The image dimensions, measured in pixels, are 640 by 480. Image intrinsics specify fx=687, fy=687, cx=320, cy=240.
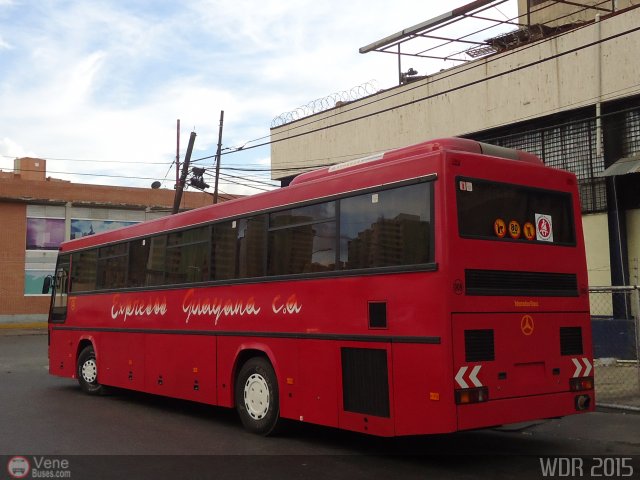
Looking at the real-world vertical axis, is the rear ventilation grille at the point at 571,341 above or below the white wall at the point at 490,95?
below

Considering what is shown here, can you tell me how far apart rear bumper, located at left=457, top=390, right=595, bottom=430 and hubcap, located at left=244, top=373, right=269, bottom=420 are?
3.02m

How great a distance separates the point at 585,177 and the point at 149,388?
10.9 m

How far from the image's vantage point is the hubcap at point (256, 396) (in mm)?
8820

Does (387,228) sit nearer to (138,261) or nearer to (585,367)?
(585,367)

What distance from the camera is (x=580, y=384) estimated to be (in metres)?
7.63

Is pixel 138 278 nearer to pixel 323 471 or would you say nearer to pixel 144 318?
pixel 144 318

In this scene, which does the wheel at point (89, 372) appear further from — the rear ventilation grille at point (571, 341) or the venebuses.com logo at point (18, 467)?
the rear ventilation grille at point (571, 341)

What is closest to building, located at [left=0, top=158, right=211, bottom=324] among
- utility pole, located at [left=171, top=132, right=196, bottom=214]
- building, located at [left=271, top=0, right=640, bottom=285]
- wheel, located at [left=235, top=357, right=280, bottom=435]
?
utility pole, located at [left=171, top=132, right=196, bottom=214]

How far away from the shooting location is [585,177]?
16078 mm

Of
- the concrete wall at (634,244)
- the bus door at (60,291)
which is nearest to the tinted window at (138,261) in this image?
the bus door at (60,291)

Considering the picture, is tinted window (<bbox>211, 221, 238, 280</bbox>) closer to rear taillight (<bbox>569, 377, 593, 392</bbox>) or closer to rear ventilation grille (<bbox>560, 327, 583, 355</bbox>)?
rear ventilation grille (<bbox>560, 327, 583, 355</bbox>)

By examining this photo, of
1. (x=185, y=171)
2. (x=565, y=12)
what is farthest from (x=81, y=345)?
(x=565, y=12)

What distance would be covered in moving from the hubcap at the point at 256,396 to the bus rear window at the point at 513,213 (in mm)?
3529

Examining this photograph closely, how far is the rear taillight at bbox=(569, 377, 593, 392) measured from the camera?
755 centimetres
